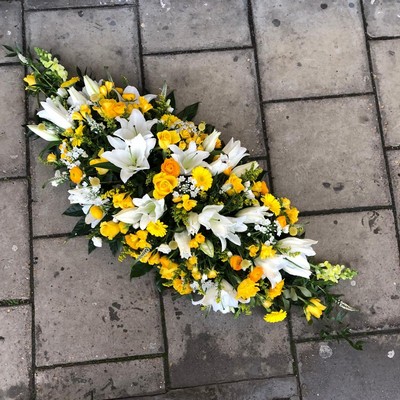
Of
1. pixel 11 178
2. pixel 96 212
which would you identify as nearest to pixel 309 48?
pixel 96 212

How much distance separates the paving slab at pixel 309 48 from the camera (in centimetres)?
248

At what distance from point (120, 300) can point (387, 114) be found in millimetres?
1559

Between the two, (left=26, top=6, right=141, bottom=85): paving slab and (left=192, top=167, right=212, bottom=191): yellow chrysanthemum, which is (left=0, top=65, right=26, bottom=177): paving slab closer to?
(left=26, top=6, right=141, bottom=85): paving slab

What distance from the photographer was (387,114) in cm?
248

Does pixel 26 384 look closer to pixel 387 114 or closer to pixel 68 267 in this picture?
pixel 68 267

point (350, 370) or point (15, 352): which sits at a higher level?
point (15, 352)

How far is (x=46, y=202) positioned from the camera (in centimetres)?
235

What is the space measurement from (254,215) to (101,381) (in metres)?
1.05

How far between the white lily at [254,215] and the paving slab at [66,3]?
1.25m

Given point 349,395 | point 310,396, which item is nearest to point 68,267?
point 310,396

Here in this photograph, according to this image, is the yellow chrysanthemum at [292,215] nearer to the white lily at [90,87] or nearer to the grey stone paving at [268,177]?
the grey stone paving at [268,177]

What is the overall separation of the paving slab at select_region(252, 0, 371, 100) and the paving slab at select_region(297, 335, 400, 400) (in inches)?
47.6

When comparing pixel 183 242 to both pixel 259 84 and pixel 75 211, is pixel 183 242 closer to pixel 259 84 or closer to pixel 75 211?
pixel 75 211

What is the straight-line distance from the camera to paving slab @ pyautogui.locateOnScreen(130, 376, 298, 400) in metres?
2.29
